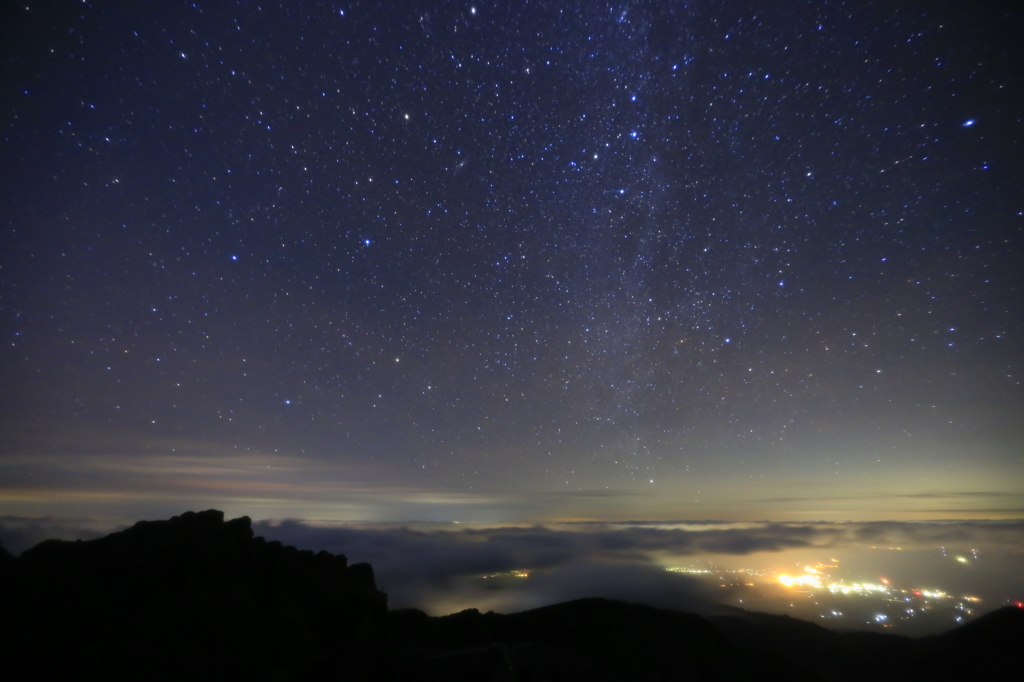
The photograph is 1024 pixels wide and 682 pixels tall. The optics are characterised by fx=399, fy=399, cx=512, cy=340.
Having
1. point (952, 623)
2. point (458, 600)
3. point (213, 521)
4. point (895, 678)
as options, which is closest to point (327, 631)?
point (213, 521)

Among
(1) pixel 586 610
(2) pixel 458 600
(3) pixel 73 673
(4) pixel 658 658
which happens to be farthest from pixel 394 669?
(2) pixel 458 600

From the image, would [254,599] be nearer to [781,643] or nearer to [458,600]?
[781,643]

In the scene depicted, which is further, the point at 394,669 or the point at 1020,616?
the point at 1020,616

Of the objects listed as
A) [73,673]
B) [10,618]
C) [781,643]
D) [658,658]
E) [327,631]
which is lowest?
[781,643]

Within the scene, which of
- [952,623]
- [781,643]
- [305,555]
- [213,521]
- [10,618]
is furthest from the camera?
[952,623]

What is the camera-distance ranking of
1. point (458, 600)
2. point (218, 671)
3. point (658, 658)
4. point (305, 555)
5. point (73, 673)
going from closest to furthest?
1. point (73, 673)
2. point (218, 671)
3. point (305, 555)
4. point (658, 658)
5. point (458, 600)

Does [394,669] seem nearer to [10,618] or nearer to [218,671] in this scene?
[218,671]

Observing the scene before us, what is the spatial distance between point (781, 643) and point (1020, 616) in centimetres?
5404

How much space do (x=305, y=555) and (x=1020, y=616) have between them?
163 m

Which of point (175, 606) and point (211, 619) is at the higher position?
point (175, 606)

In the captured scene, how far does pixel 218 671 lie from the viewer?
19.7m

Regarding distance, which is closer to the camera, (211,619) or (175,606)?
(175,606)

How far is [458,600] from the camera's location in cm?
18788

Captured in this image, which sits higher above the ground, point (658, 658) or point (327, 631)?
point (327, 631)
